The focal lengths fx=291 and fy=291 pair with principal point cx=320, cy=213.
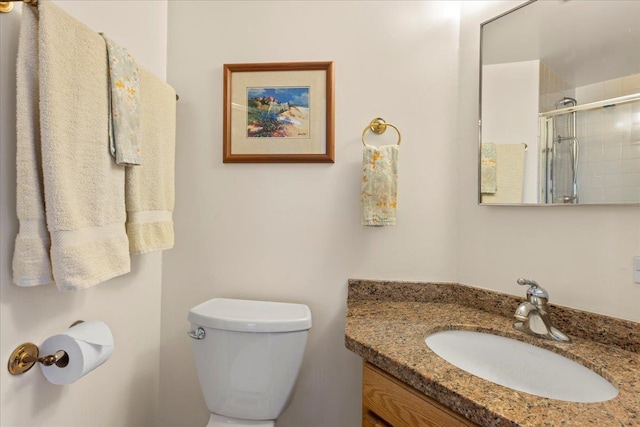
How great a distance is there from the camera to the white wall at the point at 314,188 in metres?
1.22

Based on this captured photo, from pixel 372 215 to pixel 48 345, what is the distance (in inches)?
40.2

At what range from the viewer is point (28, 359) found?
2.30 feet

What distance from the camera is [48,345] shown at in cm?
72

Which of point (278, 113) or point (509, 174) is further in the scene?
point (278, 113)

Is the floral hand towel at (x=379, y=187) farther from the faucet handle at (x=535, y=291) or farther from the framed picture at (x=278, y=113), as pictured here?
the faucet handle at (x=535, y=291)

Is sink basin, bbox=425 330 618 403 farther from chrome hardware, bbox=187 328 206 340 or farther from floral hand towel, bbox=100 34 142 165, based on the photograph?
floral hand towel, bbox=100 34 142 165

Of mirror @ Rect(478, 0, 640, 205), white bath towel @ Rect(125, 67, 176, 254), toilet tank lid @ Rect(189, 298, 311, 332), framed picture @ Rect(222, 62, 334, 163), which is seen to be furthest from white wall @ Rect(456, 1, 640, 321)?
white bath towel @ Rect(125, 67, 176, 254)

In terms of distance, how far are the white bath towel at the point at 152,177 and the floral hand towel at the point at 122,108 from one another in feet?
0.25

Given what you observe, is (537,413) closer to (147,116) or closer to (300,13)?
(147,116)

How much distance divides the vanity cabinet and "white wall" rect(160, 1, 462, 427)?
440 mm

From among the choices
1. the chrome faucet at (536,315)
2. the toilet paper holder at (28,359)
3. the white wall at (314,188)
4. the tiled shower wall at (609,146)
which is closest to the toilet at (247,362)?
the white wall at (314,188)

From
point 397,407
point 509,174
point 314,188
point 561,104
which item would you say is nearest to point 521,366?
point 397,407

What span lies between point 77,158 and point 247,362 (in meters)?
0.78

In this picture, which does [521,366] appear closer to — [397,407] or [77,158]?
[397,407]
